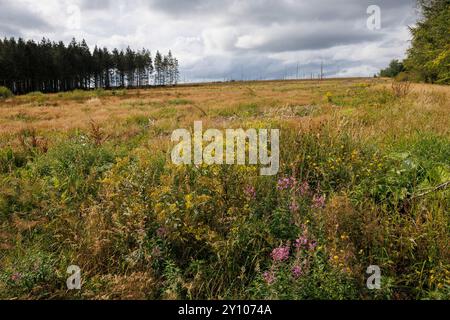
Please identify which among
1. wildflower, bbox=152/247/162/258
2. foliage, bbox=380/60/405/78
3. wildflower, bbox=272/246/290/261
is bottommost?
wildflower, bbox=152/247/162/258

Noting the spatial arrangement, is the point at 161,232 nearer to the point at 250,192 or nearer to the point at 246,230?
the point at 246,230

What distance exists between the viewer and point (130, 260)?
2641 millimetres

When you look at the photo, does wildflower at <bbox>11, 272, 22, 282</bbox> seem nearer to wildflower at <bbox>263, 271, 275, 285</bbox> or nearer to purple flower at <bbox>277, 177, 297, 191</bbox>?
wildflower at <bbox>263, 271, 275, 285</bbox>

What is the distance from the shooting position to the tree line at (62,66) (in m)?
62.6

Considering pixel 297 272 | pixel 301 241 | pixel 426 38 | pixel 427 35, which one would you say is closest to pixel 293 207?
pixel 301 241

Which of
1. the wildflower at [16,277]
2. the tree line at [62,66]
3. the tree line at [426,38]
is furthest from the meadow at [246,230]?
the tree line at [62,66]

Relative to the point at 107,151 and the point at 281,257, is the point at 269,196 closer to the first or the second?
the point at 281,257

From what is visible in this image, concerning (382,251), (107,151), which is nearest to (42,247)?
(107,151)

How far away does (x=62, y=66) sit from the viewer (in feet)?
234

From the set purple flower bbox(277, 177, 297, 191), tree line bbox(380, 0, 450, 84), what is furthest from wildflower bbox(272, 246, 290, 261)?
tree line bbox(380, 0, 450, 84)

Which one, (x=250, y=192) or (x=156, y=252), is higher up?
(x=250, y=192)

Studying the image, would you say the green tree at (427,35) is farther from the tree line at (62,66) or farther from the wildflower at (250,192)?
the tree line at (62,66)

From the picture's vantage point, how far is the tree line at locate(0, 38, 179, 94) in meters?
62.6

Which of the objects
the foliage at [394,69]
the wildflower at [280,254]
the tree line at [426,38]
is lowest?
the wildflower at [280,254]
